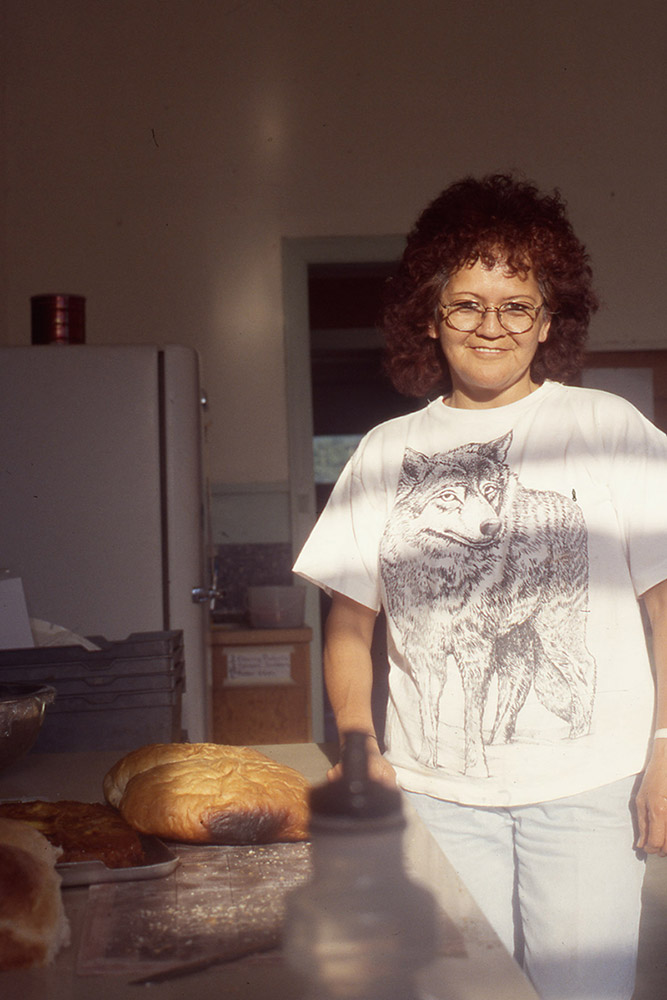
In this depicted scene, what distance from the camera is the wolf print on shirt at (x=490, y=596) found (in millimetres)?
1335

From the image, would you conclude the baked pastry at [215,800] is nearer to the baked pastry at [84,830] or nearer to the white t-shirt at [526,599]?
the baked pastry at [84,830]

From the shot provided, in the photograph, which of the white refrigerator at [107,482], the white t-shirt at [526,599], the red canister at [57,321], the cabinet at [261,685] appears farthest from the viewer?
the cabinet at [261,685]

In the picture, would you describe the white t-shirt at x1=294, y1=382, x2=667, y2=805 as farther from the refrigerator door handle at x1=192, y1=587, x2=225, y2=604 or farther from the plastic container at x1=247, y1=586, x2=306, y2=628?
the plastic container at x1=247, y1=586, x2=306, y2=628

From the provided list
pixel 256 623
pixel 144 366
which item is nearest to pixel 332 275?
pixel 256 623

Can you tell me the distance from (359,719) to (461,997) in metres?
0.69

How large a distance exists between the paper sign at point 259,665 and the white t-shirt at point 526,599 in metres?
2.29

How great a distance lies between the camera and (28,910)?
0.80 meters

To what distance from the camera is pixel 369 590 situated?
1486mm

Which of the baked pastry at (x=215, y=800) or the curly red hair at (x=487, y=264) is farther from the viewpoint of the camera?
the curly red hair at (x=487, y=264)

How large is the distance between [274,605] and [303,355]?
1.09m

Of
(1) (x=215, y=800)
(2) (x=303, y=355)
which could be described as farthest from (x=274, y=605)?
(1) (x=215, y=800)

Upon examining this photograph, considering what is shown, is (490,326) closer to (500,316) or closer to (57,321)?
(500,316)

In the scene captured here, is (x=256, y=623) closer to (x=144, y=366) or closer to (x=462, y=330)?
(x=144, y=366)

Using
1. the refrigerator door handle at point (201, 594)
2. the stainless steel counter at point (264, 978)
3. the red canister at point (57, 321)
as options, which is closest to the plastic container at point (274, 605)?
the refrigerator door handle at point (201, 594)
